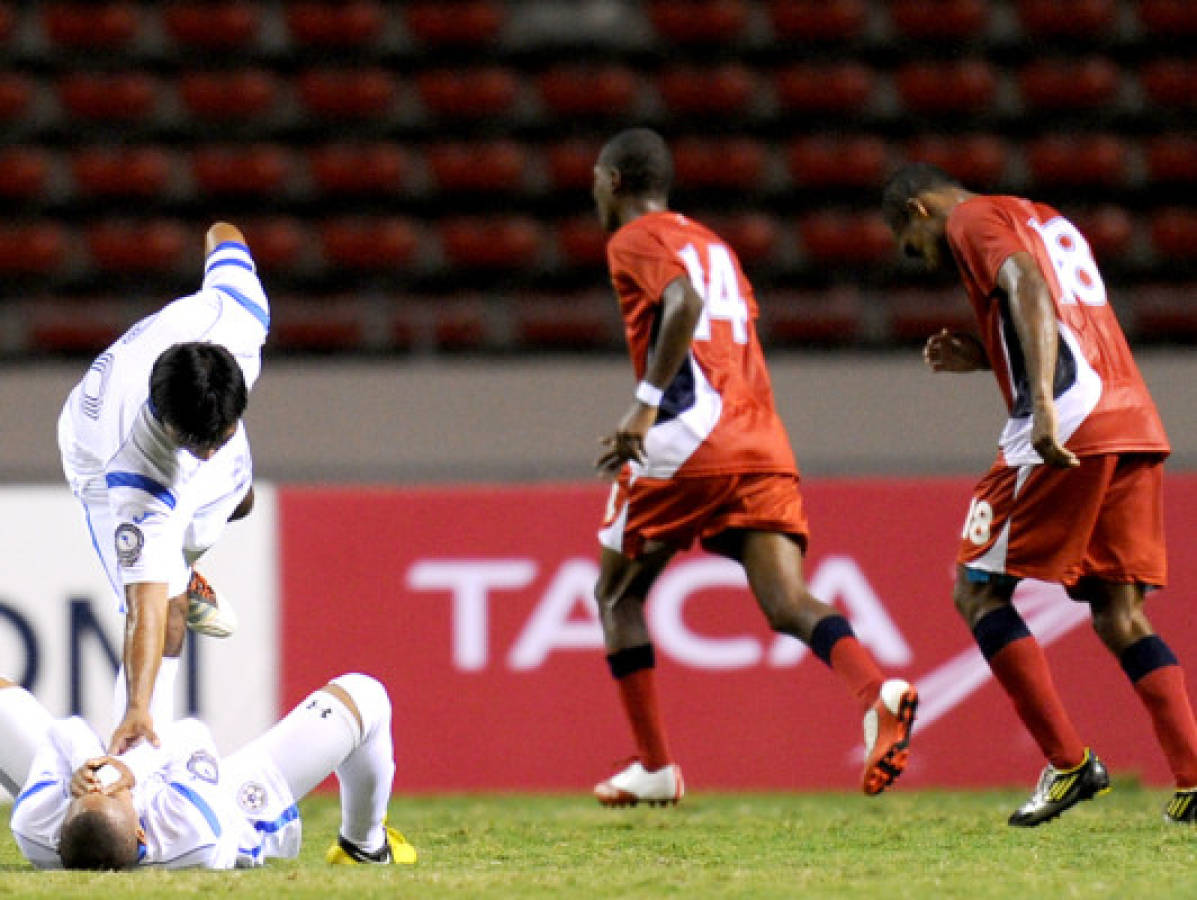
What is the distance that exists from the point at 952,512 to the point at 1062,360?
5.61ft

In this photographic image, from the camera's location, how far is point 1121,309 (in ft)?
30.4

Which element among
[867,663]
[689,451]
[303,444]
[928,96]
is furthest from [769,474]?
[928,96]

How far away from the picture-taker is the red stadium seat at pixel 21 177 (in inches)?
388

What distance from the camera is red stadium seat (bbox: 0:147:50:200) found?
9.86 metres

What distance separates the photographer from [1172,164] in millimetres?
10047

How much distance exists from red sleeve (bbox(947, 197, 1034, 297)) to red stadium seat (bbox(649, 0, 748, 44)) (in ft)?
18.6

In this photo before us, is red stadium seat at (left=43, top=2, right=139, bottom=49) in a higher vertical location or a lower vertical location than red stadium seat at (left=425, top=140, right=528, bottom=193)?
higher

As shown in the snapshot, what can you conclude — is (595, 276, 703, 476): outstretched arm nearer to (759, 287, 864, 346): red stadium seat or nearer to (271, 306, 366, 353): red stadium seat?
(759, 287, 864, 346): red stadium seat

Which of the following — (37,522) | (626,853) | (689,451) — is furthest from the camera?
(37,522)

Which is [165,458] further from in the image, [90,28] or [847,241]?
[90,28]

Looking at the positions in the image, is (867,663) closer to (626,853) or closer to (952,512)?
(626,853)

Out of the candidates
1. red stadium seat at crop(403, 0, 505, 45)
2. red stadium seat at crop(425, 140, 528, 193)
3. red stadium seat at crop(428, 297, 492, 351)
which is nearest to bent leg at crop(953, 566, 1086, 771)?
red stadium seat at crop(428, 297, 492, 351)


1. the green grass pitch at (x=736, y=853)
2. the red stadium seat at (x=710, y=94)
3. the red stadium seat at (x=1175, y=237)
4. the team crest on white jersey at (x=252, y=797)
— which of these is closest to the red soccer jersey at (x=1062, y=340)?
the green grass pitch at (x=736, y=853)

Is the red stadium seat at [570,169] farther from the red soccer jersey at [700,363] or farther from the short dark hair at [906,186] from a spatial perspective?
the short dark hair at [906,186]
